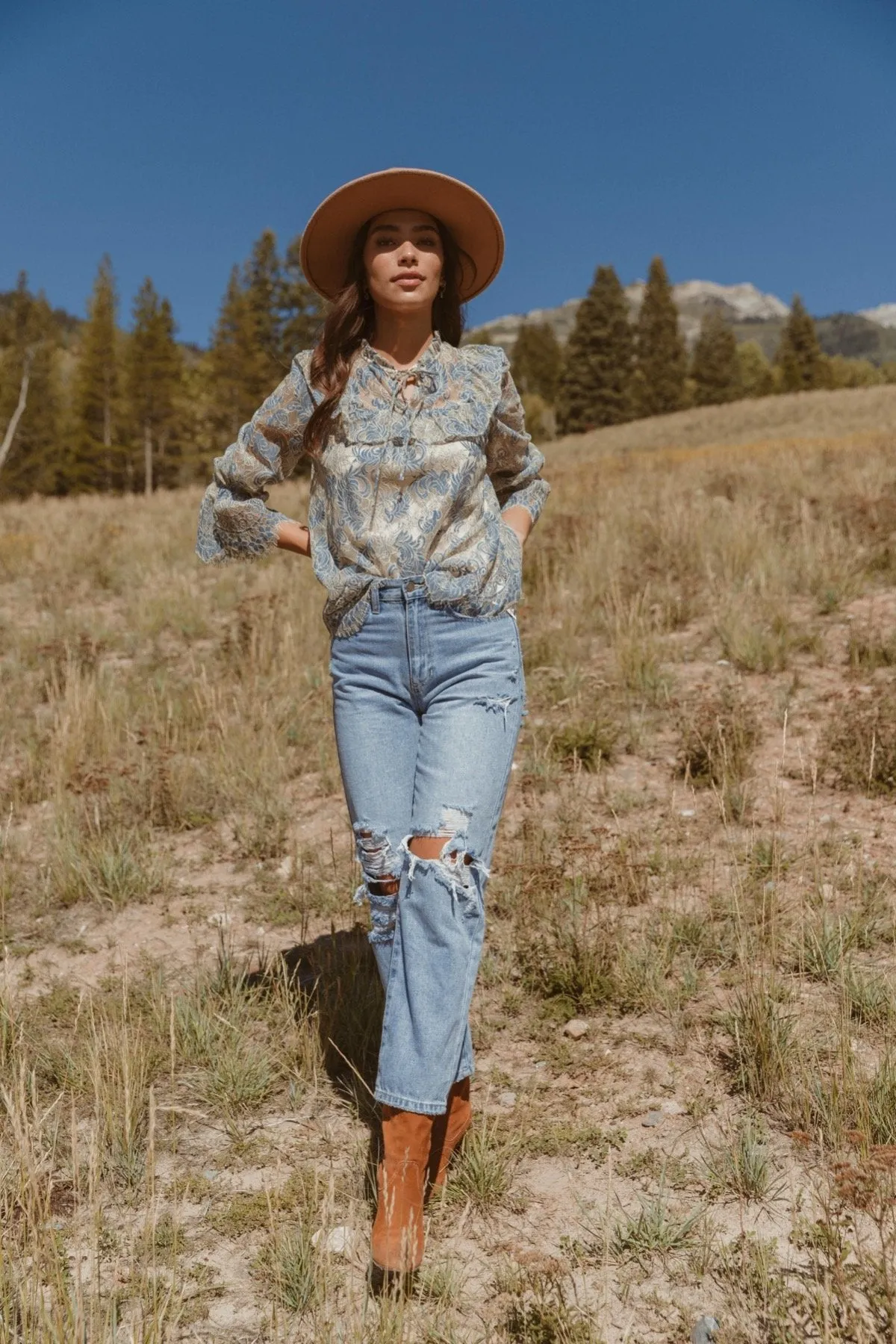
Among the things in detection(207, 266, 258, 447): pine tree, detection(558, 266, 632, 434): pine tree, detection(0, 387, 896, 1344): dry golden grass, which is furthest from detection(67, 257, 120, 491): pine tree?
detection(0, 387, 896, 1344): dry golden grass

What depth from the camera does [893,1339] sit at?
1.75 m

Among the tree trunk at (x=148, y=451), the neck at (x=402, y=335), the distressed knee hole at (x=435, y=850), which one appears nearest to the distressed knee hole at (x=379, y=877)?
the distressed knee hole at (x=435, y=850)

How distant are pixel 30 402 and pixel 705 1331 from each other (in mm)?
51413

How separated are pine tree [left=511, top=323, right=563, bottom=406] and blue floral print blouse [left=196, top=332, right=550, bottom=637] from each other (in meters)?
70.7

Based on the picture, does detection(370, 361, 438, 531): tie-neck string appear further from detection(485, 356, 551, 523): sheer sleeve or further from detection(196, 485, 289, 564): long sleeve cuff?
detection(196, 485, 289, 564): long sleeve cuff

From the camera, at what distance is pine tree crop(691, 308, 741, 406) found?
57250 millimetres

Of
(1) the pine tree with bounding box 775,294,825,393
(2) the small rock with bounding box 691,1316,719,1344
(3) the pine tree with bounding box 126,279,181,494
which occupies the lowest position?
(2) the small rock with bounding box 691,1316,719,1344

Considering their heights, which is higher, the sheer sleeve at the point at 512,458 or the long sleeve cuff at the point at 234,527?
the sheer sleeve at the point at 512,458

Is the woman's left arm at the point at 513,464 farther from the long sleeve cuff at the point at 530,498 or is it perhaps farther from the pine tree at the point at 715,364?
the pine tree at the point at 715,364

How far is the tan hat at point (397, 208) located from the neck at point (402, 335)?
273 millimetres

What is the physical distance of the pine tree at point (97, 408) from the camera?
48938 mm

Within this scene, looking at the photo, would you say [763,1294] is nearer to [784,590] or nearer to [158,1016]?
[158,1016]

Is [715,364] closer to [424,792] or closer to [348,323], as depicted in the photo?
[348,323]

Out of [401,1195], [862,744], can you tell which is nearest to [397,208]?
[401,1195]
